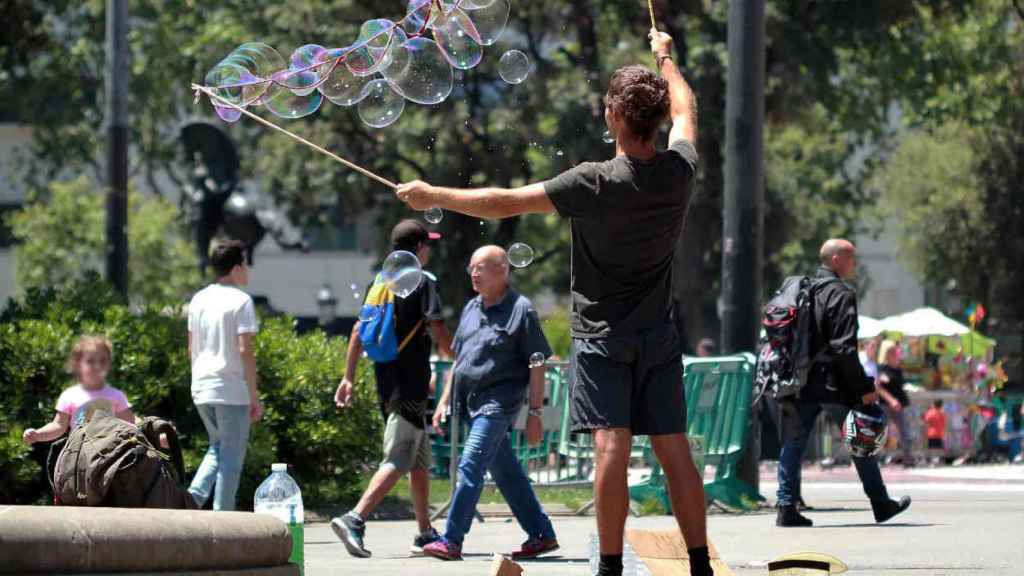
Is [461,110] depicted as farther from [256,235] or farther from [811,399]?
[811,399]

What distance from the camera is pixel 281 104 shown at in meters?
8.41

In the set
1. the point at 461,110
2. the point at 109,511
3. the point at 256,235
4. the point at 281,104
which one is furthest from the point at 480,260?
the point at 461,110

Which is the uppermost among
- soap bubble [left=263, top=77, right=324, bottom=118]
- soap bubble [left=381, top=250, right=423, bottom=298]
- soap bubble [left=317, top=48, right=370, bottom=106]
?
soap bubble [left=317, top=48, right=370, bottom=106]

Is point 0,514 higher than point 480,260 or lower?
lower

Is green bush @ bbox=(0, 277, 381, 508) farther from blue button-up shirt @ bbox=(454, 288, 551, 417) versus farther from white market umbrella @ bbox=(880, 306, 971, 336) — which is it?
white market umbrella @ bbox=(880, 306, 971, 336)

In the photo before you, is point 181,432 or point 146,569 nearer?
point 146,569

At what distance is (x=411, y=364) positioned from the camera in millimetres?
9641

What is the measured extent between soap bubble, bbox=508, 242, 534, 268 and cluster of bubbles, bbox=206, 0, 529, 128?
818 mm

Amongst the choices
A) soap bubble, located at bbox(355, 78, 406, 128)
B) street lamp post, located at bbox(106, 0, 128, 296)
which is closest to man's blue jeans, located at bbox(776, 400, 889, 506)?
soap bubble, located at bbox(355, 78, 406, 128)

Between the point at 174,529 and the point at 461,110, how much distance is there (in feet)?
75.5

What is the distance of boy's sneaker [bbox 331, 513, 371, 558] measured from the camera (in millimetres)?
9367

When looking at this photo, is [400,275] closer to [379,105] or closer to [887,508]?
[379,105]

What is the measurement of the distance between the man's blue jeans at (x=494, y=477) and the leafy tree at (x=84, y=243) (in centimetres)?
4292

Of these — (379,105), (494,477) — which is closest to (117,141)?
(494,477)
